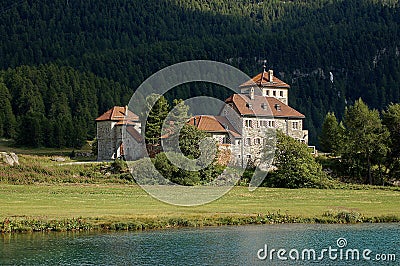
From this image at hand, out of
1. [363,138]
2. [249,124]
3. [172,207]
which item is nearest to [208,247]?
[172,207]

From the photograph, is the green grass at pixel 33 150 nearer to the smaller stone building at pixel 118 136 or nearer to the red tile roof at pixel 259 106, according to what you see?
the smaller stone building at pixel 118 136

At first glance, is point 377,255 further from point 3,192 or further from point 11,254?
point 3,192

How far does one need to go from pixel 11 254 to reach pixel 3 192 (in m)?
29.2

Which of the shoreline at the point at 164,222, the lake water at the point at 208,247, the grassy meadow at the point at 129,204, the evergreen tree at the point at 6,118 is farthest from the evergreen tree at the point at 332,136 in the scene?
the evergreen tree at the point at 6,118

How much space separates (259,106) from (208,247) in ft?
194

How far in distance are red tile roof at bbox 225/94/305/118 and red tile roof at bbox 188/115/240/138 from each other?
2372 millimetres

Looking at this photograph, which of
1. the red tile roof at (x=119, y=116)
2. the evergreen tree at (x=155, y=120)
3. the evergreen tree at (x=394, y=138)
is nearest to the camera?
the evergreen tree at (x=394, y=138)

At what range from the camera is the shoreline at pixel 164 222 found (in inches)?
1922

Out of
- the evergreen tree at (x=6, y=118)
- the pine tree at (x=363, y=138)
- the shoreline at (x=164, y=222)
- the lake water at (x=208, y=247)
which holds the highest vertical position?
the evergreen tree at (x=6, y=118)

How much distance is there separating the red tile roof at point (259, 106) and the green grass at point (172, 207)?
22.5m

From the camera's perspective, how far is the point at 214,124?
313 feet

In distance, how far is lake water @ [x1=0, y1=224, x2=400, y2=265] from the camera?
130 feet

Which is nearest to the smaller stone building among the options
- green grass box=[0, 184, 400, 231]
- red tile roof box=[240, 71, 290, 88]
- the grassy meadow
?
the grassy meadow

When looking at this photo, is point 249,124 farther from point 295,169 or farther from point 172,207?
point 172,207
